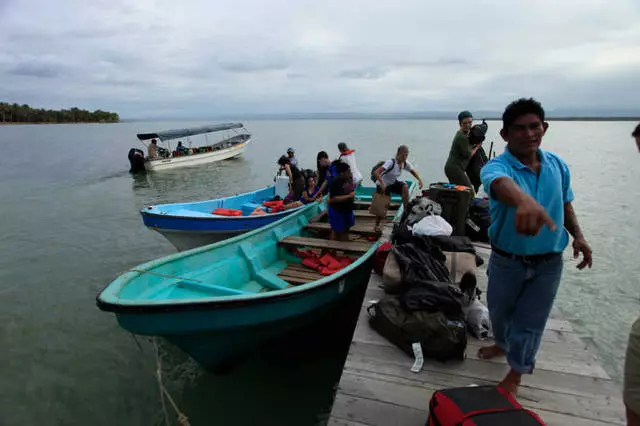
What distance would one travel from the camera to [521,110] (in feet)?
7.43

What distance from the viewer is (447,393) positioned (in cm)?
240

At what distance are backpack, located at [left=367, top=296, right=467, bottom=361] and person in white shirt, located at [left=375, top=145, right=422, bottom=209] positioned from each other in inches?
160

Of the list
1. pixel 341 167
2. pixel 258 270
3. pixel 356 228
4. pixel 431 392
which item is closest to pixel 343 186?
pixel 341 167

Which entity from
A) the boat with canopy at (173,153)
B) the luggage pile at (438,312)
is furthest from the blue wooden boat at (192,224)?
the boat with canopy at (173,153)

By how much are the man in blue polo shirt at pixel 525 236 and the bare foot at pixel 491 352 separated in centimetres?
53

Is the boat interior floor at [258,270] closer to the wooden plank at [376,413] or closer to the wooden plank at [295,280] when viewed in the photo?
the wooden plank at [295,280]

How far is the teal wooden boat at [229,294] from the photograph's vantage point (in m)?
3.76

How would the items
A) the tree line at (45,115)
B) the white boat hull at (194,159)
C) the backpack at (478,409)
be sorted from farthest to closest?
the tree line at (45,115)
the white boat hull at (194,159)
the backpack at (478,409)

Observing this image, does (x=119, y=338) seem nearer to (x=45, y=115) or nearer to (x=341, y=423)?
(x=341, y=423)

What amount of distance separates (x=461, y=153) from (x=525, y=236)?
16.0 ft

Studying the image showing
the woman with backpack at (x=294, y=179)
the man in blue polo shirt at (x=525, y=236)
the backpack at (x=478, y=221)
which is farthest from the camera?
the woman with backpack at (x=294, y=179)

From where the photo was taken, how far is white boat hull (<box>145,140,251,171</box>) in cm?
2528

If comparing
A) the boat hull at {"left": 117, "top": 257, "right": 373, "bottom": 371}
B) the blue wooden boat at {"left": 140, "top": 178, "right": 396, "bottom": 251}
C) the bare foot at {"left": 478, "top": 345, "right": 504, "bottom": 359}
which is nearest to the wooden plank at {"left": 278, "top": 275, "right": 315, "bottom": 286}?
the boat hull at {"left": 117, "top": 257, "right": 373, "bottom": 371}

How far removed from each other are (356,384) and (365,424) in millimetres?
406
